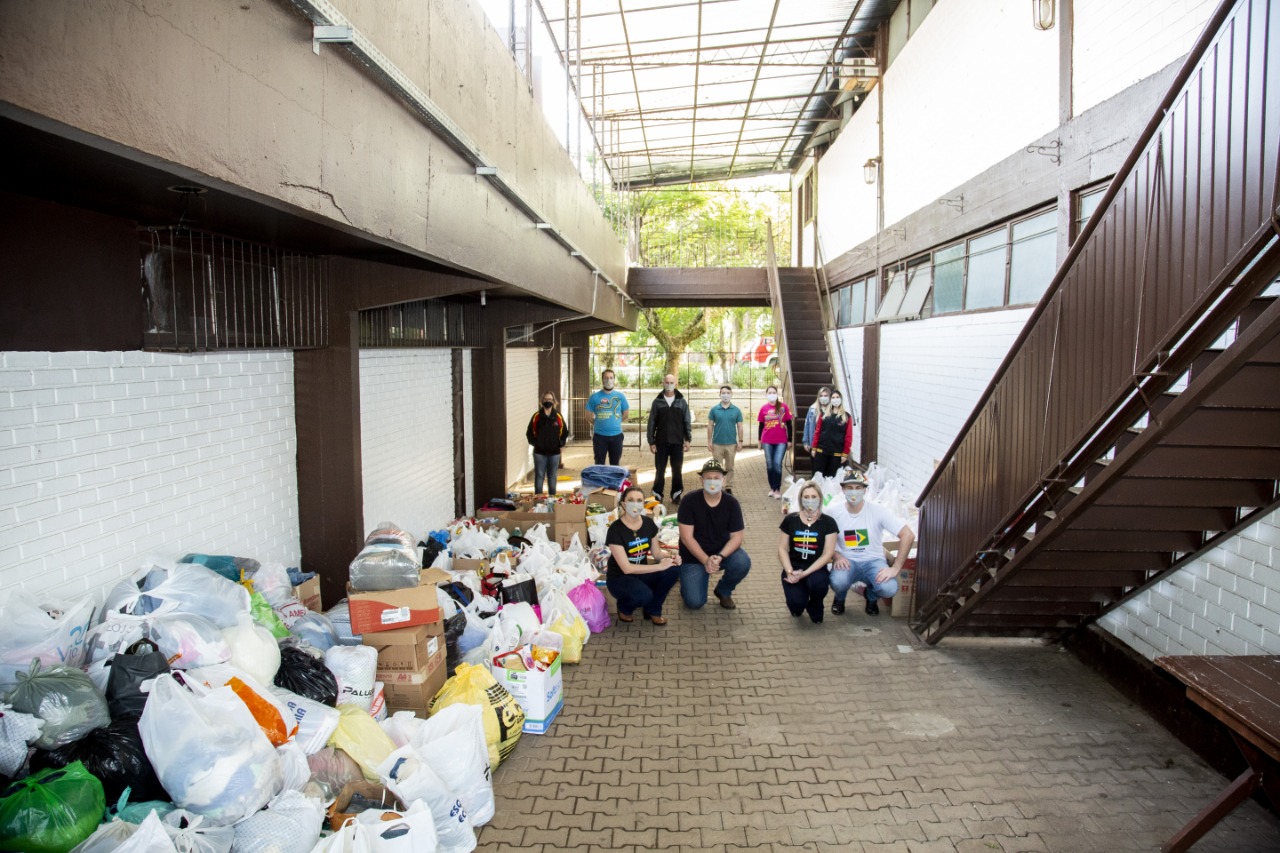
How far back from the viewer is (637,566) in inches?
263

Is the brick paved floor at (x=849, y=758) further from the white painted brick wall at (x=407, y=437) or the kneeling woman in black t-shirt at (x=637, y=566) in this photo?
the white painted brick wall at (x=407, y=437)

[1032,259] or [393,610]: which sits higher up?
[1032,259]

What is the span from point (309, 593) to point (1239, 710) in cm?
524

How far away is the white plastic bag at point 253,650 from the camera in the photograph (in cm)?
380

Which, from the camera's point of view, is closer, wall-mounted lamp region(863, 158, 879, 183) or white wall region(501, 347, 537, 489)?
white wall region(501, 347, 537, 489)

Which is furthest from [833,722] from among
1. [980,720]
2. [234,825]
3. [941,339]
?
[941,339]

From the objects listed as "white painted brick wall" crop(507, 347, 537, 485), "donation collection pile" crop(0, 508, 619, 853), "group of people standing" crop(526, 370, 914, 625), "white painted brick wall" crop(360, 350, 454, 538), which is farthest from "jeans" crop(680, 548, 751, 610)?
"white painted brick wall" crop(507, 347, 537, 485)

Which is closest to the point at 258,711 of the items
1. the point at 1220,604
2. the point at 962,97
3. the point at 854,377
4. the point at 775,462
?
the point at 1220,604

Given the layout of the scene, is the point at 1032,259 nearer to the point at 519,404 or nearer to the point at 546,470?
the point at 546,470

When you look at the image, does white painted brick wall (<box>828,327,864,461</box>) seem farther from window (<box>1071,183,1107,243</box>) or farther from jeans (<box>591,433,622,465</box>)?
window (<box>1071,183,1107,243</box>)

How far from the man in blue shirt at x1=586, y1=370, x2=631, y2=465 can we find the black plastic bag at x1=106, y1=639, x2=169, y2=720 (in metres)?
8.74

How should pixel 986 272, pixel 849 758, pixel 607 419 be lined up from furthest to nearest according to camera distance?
pixel 607 419 → pixel 986 272 → pixel 849 758

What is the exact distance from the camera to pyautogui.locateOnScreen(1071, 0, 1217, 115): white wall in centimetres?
519

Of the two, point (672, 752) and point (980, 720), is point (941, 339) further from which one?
point (672, 752)
